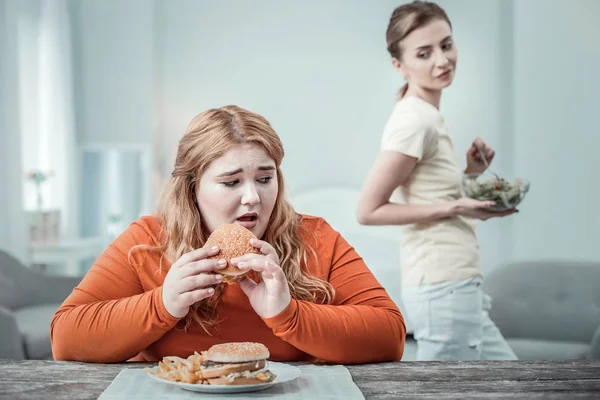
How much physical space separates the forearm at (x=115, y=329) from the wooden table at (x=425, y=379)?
29 millimetres

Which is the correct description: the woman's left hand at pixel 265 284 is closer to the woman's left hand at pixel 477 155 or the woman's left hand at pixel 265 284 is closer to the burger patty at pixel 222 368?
the burger patty at pixel 222 368

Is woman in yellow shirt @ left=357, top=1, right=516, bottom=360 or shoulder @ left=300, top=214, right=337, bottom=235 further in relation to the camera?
woman in yellow shirt @ left=357, top=1, right=516, bottom=360

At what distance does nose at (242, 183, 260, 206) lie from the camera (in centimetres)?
141

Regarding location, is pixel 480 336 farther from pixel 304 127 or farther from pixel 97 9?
pixel 97 9

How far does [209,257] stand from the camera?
1.30 m

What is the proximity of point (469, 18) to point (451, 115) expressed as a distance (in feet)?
1.73

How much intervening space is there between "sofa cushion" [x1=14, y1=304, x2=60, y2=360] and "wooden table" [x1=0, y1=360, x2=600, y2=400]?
1.67 metres

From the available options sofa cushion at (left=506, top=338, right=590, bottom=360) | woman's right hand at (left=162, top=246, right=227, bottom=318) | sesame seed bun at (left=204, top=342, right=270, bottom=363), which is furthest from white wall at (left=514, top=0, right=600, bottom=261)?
sesame seed bun at (left=204, top=342, right=270, bottom=363)

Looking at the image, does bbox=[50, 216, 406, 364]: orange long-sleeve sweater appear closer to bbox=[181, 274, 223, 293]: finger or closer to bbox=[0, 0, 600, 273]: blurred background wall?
bbox=[181, 274, 223, 293]: finger

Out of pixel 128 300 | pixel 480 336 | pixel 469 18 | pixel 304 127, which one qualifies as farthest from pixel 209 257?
pixel 469 18

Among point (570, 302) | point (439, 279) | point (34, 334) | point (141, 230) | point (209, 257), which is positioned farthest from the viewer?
Result: point (570, 302)

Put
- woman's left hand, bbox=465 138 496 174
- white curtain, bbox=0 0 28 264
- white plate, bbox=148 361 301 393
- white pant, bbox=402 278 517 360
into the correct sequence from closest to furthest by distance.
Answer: white plate, bbox=148 361 301 393
white pant, bbox=402 278 517 360
woman's left hand, bbox=465 138 496 174
white curtain, bbox=0 0 28 264

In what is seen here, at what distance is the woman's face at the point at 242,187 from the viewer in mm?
1428

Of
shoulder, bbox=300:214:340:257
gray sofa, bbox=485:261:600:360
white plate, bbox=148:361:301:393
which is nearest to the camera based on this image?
white plate, bbox=148:361:301:393
